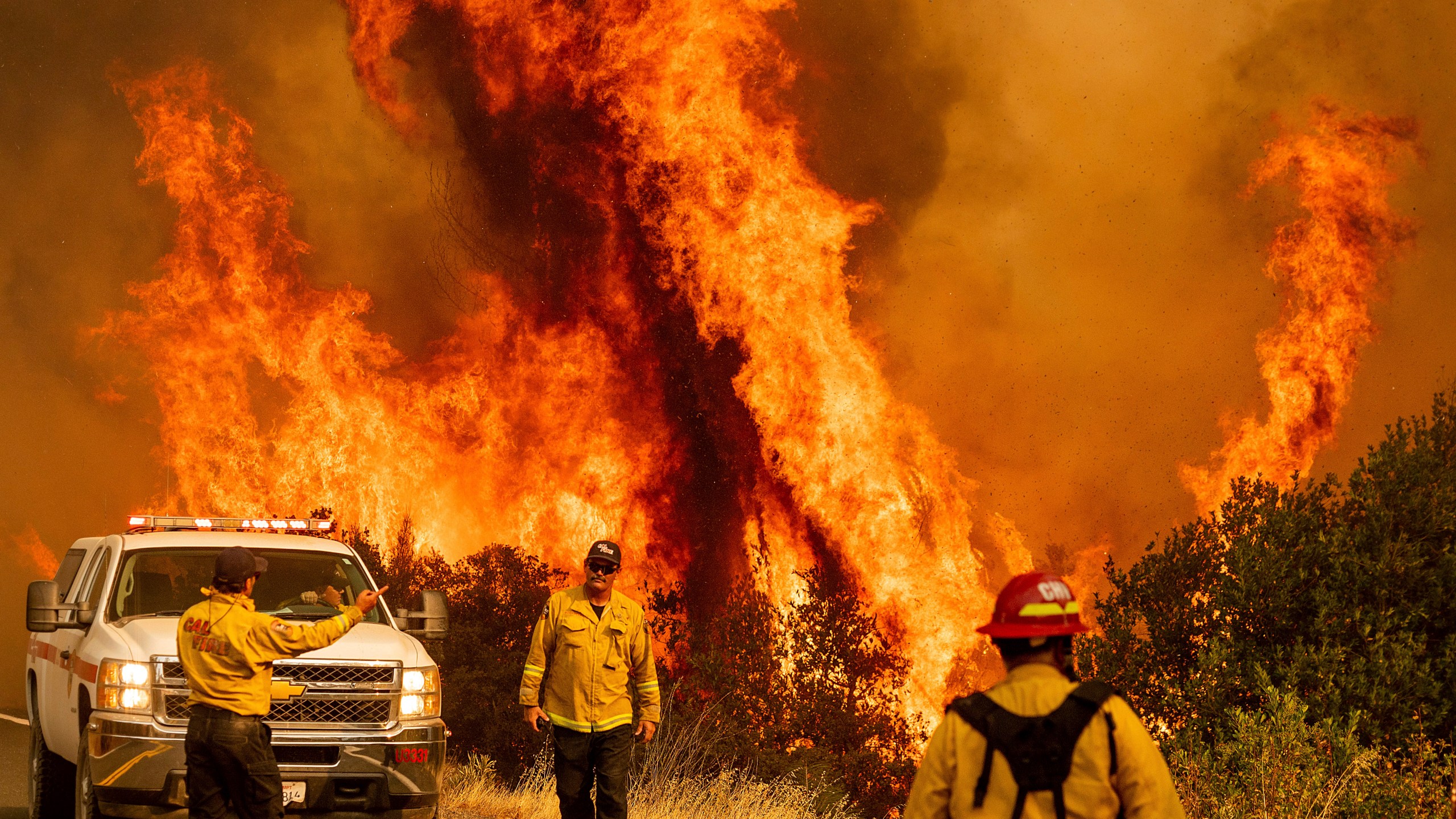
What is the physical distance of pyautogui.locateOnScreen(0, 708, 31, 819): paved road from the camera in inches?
441

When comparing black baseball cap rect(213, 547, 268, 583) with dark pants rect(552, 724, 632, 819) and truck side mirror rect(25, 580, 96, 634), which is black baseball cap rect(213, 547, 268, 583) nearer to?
dark pants rect(552, 724, 632, 819)

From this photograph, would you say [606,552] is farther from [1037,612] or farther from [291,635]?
[1037,612]

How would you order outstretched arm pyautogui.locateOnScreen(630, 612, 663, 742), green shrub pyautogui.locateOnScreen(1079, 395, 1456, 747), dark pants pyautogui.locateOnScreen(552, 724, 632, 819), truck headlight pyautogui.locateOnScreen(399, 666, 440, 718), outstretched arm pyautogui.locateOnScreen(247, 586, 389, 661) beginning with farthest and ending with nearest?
green shrub pyautogui.locateOnScreen(1079, 395, 1456, 747), truck headlight pyautogui.locateOnScreen(399, 666, 440, 718), outstretched arm pyautogui.locateOnScreen(630, 612, 663, 742), dark pants pyautogui.locateOnScreen(552, 724, 632, 819), outstretched arm pyautogui.locateOnScreen(247, 586, 389, 661)

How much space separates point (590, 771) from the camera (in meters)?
7.68

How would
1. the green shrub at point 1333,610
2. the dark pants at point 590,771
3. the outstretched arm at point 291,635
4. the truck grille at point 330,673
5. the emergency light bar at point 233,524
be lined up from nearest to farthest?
1. the outstretched arm at point 291,635
2. the dark pants at point 590,771
3. the truck grille at point 330,673
4. the emergency light bar at point 233,524
5. the green shrub at point 1333,610

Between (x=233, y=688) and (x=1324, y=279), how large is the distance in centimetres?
3813

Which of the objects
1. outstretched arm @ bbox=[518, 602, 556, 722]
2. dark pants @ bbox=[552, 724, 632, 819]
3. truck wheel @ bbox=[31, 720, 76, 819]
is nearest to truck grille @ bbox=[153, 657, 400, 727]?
outstretched arm @ bbox=[518, 602, 556, 722]

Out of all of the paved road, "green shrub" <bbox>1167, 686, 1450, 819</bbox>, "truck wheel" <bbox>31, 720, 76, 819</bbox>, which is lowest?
"green shrub" <bbox>1167, 686, 1450, 819</bbox>

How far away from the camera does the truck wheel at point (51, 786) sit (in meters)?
9.50

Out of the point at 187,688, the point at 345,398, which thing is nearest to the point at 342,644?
the point at 187,688

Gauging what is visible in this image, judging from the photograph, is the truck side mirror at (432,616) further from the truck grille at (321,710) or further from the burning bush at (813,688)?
the burning bush at (813,688)

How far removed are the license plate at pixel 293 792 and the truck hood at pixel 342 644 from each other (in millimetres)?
745

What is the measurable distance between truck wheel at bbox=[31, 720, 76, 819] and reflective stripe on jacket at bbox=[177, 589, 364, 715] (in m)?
3.80

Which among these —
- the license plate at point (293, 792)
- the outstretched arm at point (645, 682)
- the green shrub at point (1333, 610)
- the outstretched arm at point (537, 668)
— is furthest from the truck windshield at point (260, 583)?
the green shrub at point (1333, 610)
